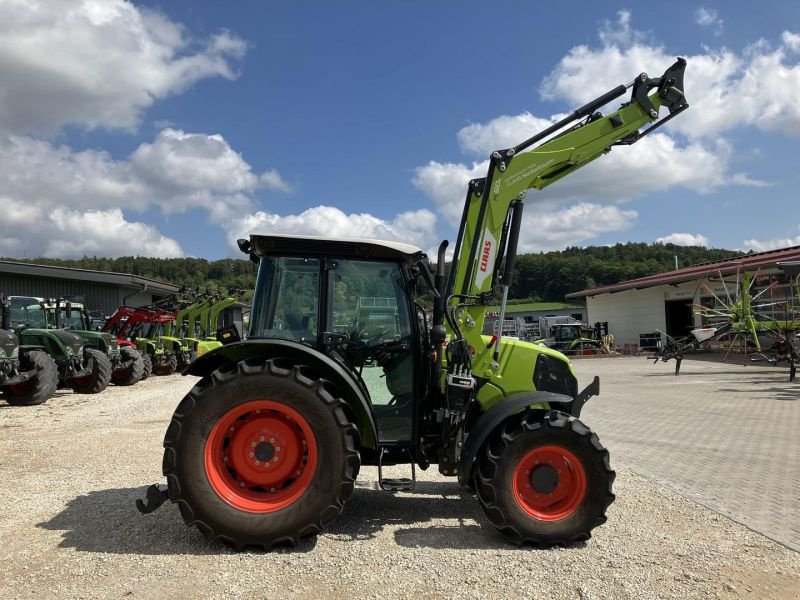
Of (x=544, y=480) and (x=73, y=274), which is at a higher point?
(x=73, y=274)

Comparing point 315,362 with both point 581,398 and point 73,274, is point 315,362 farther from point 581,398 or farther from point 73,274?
point 73,274

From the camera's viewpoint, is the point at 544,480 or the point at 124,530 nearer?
the point at 544,480

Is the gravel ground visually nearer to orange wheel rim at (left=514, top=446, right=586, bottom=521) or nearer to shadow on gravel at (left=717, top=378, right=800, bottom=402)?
orange wheel rim at (left=514, top=446, right=586, bottom=521)

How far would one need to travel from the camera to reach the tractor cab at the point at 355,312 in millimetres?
4613

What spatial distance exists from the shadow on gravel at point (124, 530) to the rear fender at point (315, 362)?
0.90 metres

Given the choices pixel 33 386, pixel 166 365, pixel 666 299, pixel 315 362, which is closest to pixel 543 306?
pixel 666 299

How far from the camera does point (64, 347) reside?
47.8 feet

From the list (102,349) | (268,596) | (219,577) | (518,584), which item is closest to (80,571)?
(219,577)

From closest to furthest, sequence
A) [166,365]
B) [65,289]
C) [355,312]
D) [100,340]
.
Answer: [355,312], [100,340], [166,365], [65,289]

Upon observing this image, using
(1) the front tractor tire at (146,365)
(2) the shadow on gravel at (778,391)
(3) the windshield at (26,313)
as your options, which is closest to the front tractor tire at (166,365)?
(1) the front tractor tire at (146,365)

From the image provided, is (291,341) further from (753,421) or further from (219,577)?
(753,421)

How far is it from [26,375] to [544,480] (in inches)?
475

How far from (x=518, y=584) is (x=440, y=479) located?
103 inches

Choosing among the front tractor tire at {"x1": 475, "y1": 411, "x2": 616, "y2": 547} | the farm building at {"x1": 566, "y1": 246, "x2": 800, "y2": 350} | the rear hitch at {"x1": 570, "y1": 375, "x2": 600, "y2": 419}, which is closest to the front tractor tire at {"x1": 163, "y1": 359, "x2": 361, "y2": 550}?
the front tractor tire at {"x1": 475, "y1": 411, "x2": 616, "y2": 547}
